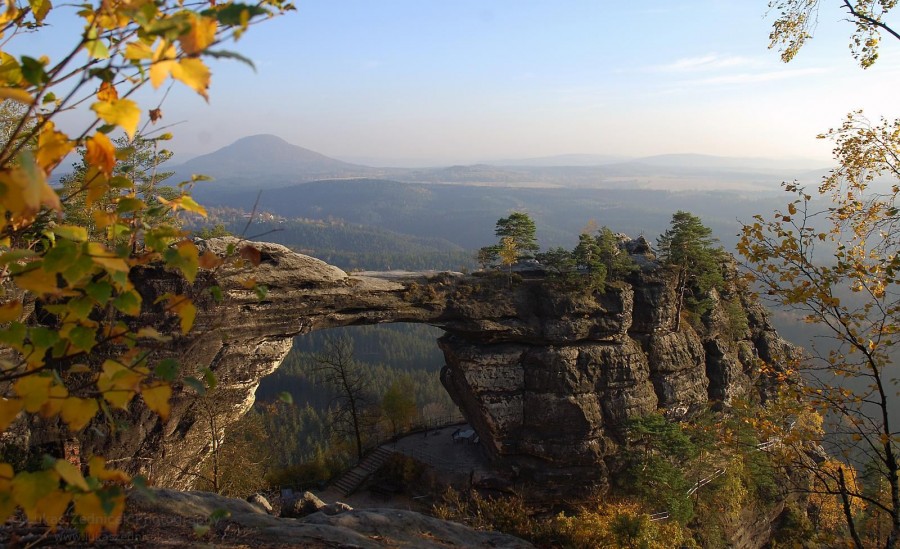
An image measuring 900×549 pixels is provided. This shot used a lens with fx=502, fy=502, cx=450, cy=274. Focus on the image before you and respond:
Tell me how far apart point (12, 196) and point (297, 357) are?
3080 inches

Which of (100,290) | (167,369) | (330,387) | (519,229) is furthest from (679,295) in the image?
(100,290)

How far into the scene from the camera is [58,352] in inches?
75.6

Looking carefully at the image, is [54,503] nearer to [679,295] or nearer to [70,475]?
[70,475]

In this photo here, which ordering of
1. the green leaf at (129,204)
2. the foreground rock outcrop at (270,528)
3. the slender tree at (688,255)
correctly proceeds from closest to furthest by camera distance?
the green leaf at (129,204)
the foreground rock outcrop at (270,528)
the slender tree at (688,255)

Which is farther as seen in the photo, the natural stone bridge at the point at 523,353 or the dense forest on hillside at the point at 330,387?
the dense forest on hillside at the point at 330,387

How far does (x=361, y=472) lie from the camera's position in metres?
22.0

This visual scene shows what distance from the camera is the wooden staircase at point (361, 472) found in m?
21.3

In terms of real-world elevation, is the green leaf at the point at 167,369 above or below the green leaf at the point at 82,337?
below

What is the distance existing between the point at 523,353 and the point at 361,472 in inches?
367

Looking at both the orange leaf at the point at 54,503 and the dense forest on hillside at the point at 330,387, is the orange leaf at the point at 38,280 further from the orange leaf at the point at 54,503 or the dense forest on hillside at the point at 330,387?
the dense forest on hillside at the point at 330,387

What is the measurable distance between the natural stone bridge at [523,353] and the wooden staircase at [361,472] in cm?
470

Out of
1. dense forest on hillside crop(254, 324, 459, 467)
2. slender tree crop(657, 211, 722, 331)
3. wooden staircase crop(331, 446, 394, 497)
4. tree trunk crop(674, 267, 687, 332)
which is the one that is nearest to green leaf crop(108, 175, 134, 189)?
slender tree crop(657, 211, 722, 331)

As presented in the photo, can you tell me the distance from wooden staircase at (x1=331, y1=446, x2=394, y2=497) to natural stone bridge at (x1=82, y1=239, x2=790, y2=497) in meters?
4.70

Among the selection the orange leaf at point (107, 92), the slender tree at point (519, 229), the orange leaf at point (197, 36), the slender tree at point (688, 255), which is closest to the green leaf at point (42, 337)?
the orange leaf at point (107, 92)
